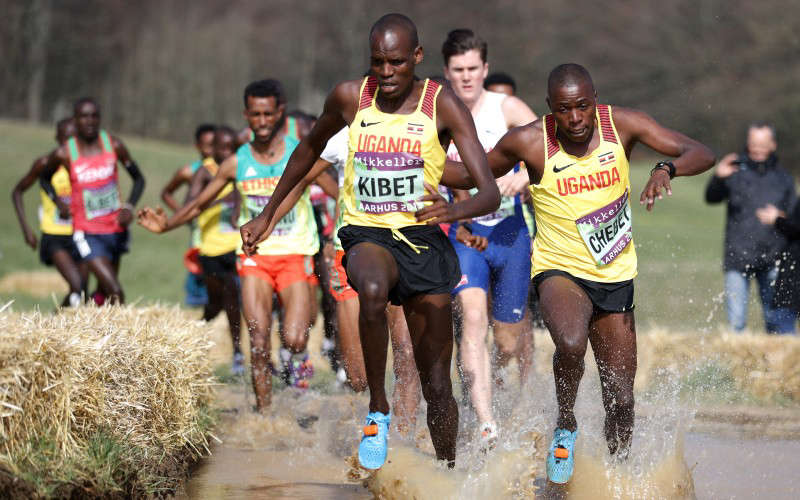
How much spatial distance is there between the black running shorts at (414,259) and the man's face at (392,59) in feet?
2.43

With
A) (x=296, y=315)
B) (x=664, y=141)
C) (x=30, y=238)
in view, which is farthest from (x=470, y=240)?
(x=30, y=238)

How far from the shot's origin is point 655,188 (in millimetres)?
6102

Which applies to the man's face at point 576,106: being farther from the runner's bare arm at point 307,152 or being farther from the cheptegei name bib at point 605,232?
the runner's bare arm at point 307,152

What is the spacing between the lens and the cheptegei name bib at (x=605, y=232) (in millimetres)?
6418

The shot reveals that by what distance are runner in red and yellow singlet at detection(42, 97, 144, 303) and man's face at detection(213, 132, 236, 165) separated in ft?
3.32

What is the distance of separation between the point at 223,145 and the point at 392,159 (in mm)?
6076

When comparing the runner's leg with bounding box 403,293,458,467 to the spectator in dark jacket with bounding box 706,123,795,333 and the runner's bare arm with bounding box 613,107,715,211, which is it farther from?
the spectator in dark jacket with bounding box 706,123,795,333

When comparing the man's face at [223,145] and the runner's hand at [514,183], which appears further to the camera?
the man's face at [223,145]

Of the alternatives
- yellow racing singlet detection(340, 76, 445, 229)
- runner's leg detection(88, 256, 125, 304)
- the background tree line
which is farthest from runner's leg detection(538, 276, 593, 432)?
the background tree line

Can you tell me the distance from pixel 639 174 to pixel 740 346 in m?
37.7

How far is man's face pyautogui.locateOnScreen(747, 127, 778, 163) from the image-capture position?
38.8 feet

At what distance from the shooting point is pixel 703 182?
5072cm

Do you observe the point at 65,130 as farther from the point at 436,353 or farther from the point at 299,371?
the point at 436,353

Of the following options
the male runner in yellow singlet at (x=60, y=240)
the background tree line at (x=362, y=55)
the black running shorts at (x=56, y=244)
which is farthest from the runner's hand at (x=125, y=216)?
the background tree line at (x=362, y=55)
